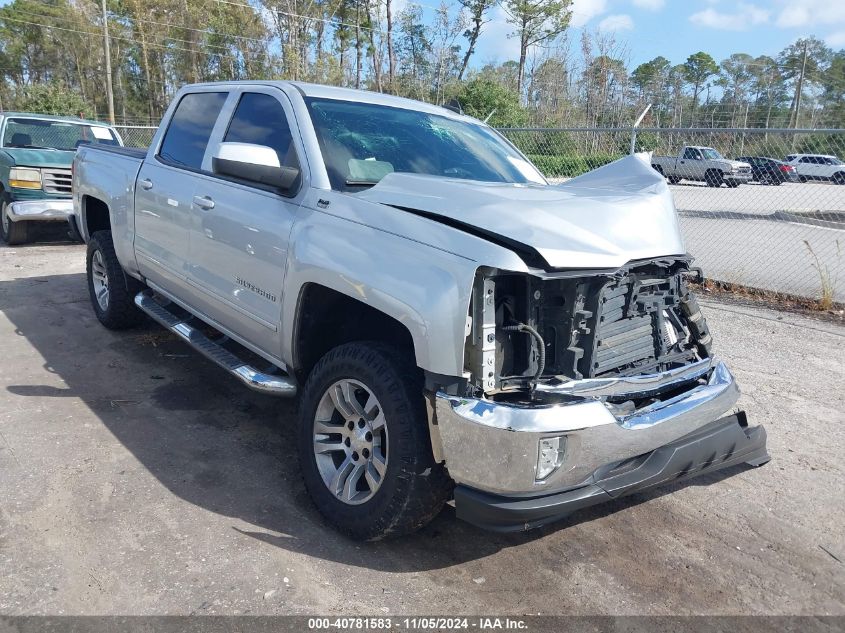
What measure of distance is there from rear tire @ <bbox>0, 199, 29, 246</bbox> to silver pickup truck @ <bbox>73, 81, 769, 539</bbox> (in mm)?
7682

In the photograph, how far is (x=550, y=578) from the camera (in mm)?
2973

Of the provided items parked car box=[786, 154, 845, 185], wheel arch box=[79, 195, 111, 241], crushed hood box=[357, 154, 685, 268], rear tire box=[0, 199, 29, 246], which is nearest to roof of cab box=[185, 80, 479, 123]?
crushed hood box=[357, 154, 685, 268]

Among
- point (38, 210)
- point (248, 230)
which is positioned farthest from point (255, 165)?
point (38, 210)

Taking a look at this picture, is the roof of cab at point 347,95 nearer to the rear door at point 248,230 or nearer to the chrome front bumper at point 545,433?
the rear door at point 248,230

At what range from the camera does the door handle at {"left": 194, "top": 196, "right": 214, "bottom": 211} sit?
13.5ft

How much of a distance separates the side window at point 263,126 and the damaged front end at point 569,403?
1624 mm

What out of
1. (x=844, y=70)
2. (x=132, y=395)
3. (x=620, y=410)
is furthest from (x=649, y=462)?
(x=844, y=70)

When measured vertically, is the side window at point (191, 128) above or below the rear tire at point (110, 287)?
above

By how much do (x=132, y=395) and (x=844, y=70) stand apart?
65620 mm

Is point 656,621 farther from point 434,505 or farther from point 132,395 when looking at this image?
point 132,395

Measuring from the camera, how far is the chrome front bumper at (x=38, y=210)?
392 inches

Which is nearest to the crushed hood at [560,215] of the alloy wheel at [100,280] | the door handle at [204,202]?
the door handle at [204,202]

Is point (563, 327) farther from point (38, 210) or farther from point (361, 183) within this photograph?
point (38, 210)

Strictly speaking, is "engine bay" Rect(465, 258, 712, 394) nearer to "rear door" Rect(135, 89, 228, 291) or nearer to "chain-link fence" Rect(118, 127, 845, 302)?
"rear door" Rect(135, 89, 228, 291)
